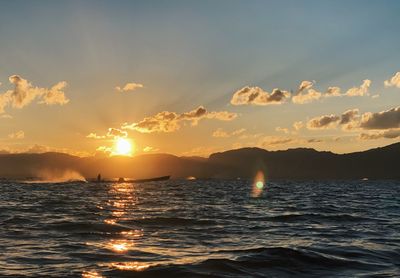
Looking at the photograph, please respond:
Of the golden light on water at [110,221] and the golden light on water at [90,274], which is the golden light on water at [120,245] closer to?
the golden light on water at [90,274]

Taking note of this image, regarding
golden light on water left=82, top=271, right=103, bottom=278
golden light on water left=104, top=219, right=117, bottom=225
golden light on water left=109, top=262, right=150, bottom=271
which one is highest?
golden light on water left=104, top=219, right=117, bottom=225

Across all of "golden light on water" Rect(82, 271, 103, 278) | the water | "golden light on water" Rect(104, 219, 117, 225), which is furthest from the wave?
"golden light on water" Rect(104, 219, 117, 225)

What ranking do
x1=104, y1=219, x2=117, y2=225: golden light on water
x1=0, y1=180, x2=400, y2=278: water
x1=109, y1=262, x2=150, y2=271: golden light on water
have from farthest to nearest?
x1=104, y1=219, x2=117, y2=225: golden light on water, x1=109, y1=262, x2=150, y2=271: golden light on water, x1=0, y1=180, x2=400, y2=278: water

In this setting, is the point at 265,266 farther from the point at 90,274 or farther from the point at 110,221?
the point at 110,221

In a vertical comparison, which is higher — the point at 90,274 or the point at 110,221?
the point at 110,221

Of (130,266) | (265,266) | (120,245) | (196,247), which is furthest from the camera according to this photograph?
(120,245)

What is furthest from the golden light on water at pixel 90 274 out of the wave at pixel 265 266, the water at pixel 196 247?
the wave at pixel 265 266

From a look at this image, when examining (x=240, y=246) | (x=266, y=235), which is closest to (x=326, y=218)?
(x=266, y=235)

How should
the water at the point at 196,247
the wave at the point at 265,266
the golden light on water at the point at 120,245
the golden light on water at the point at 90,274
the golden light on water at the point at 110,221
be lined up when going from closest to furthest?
the golden light on water at the point at 90,274, the wave at the point at 265,266, the water at the point at 196,247, the golden light on water at the point at 120,245, the golden light on water at the point at 110,221

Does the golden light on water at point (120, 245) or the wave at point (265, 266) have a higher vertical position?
the golden light on water at point (120, 245)

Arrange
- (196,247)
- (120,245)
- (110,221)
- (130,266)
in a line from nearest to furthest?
(130,266), (196,247), (120,245), (110,221)

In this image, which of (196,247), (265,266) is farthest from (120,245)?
(265,266)

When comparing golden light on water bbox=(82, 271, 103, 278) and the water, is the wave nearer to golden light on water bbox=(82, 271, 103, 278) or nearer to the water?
the water

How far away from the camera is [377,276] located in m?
16.5
